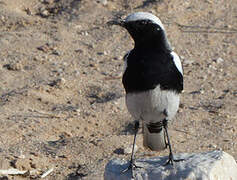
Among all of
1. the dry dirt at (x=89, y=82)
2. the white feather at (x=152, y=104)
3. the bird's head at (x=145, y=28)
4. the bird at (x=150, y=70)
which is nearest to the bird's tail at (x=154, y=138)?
the white feather at (x=152, y=104)

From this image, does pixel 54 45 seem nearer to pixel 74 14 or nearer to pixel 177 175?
pixel 74 14

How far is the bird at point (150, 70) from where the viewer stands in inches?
195

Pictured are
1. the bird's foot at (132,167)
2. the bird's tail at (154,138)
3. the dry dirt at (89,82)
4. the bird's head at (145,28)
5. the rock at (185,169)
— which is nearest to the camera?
the rock at (185,169)

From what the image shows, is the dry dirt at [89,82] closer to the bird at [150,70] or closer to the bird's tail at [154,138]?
the bird's tail at [154,138]

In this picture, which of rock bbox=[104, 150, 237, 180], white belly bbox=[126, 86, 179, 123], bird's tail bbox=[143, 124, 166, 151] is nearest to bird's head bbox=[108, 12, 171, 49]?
white belly bbox=[126, 86, 179, 123]

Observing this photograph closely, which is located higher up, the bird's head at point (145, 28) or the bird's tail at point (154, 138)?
the bird's head at point (145, 28)

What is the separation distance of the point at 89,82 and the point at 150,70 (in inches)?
116

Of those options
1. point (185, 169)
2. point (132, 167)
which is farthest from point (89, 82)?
point (185, 169)

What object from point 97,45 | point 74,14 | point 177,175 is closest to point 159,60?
point 177,175

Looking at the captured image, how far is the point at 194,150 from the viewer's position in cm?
619

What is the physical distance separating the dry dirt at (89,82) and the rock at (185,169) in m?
0.61

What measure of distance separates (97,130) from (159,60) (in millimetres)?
1963

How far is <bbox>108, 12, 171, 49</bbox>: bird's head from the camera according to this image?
4.93 meters

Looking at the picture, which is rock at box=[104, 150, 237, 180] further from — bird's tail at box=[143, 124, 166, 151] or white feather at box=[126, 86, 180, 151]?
white feather at box=[126, 86, 180, 151]
